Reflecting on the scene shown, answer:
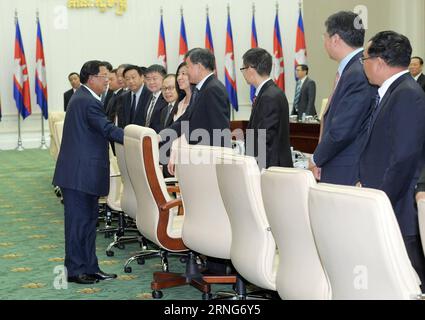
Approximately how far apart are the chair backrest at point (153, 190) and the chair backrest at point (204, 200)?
40 centimetres

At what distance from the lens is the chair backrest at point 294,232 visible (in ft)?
9.09

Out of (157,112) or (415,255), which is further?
(157,112)

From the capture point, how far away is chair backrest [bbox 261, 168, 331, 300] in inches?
109

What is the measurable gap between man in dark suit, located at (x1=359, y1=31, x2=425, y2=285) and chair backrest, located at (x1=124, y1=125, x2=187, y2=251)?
5.26 ft

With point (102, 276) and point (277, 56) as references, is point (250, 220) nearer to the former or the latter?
point (102, 276)

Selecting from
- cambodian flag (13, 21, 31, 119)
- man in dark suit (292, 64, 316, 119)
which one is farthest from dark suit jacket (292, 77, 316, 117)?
cambodian flag (13, 21, 31, 119)

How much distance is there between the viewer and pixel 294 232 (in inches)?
115

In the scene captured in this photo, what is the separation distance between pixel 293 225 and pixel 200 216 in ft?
4.57

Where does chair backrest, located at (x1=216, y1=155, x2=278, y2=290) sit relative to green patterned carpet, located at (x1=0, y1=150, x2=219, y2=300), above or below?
above

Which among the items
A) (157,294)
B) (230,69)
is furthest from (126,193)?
(230,69)

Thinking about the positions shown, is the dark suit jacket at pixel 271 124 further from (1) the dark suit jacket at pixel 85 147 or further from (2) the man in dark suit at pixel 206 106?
(1) the dark suit jacket at pixel 85 147

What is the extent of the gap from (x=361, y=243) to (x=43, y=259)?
4084 mm

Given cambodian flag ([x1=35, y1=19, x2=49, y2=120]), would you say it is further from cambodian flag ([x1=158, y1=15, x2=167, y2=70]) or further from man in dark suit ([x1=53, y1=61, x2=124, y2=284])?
man in dark suit ([x1=53, y1=61, x2=124, y2=284])

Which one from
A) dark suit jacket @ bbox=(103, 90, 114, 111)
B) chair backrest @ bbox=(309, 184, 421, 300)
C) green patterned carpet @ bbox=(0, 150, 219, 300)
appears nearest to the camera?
chair backrest @ bbox=(309, 184, 421, 300)
